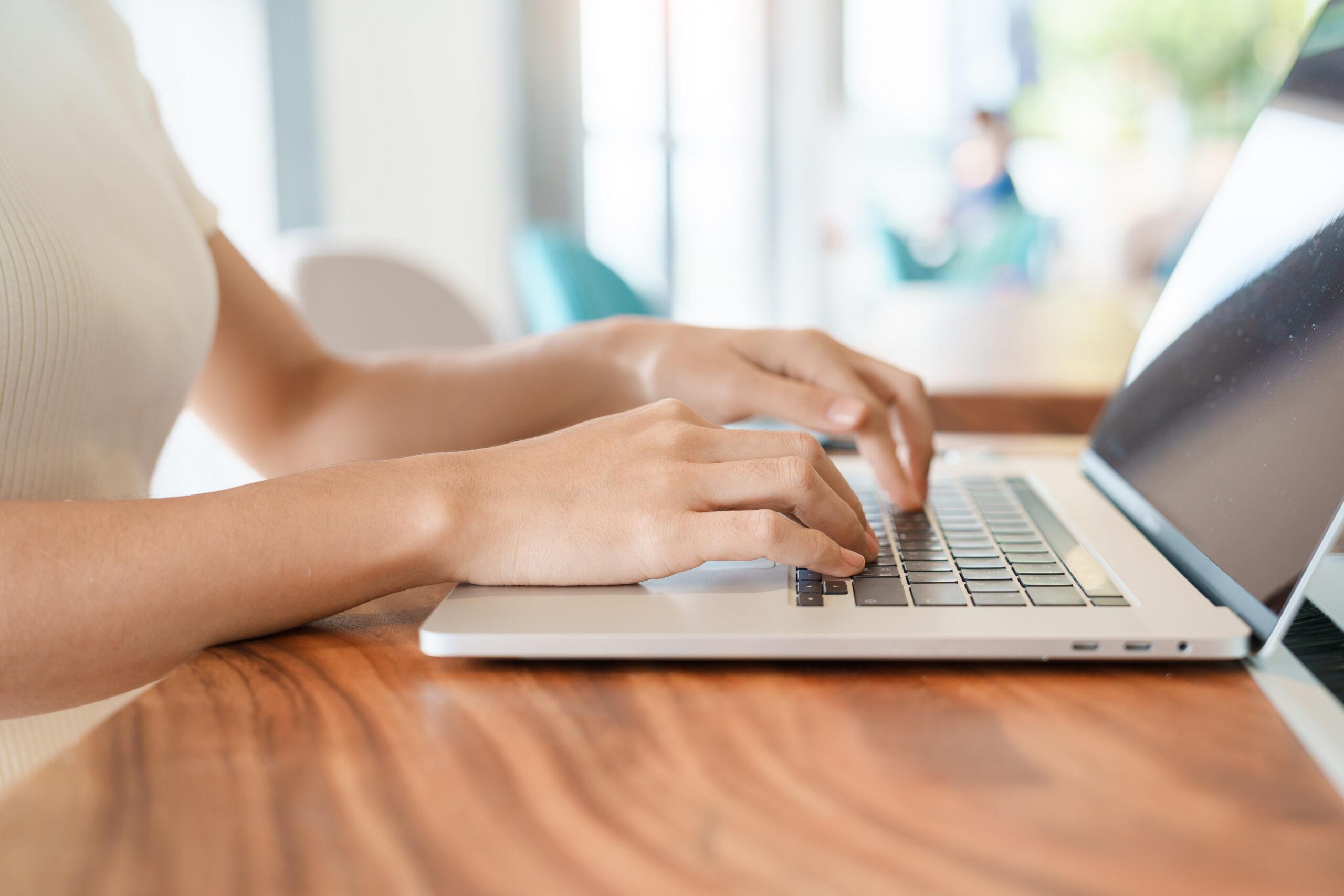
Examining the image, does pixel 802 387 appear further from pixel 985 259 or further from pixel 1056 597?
pixel 985 259

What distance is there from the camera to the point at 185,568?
0.36 meters

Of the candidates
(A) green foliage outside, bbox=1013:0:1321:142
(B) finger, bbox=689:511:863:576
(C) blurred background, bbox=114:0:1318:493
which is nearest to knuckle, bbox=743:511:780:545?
(B) finger, bbox=689:511:863:576

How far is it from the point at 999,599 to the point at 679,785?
0.56ft

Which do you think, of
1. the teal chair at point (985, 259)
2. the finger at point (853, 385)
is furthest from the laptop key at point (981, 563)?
the teal chair at point (985, 259)

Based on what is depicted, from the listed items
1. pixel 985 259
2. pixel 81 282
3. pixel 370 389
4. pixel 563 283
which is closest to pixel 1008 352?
pixel 563 283

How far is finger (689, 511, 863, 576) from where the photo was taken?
15.1 inches

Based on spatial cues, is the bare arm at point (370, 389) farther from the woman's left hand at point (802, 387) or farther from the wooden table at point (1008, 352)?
the wooden table at point (1008, 352)

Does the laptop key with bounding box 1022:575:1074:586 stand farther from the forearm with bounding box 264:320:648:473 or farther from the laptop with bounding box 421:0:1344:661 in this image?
the forearm with bounding box 264:320:648:473

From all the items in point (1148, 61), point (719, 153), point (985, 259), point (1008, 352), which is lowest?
point (985, 259)

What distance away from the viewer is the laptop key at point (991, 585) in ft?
1.30

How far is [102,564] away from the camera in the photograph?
36 centimetres

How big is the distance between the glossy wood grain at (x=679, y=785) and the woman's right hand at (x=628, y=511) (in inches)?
2.0

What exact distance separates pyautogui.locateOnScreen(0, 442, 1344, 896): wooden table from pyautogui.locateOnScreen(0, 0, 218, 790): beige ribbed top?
266mm

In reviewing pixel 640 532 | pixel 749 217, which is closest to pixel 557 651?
pixel 640 532
